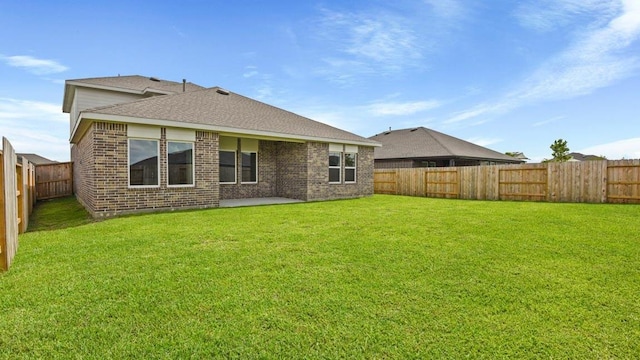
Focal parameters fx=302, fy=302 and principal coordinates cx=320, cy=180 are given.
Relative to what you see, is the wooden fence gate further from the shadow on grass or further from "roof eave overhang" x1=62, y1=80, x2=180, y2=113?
the shadow on grass

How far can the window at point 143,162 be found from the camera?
9.52 m

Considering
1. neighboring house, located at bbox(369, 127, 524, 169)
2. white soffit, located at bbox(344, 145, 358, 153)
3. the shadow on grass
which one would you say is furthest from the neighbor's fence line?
the shadow on grass

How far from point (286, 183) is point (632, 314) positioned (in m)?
12.7

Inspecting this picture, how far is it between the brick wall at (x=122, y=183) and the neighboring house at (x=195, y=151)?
3 cm

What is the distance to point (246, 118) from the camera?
13023mm

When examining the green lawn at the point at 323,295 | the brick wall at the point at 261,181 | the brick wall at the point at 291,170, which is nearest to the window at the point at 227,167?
the brick wall at the point at 261,181

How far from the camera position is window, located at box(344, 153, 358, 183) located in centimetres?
1538

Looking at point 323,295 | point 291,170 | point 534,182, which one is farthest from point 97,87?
point 534,182

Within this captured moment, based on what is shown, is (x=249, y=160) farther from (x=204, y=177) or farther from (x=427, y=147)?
(x=427, y=147)

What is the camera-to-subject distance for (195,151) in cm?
1070

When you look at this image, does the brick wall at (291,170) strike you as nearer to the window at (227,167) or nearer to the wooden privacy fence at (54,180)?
the window at (227,167)

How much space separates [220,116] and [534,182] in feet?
47.7

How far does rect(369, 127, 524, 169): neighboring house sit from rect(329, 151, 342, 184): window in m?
10.5

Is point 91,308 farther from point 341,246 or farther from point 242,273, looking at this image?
point 341,246
